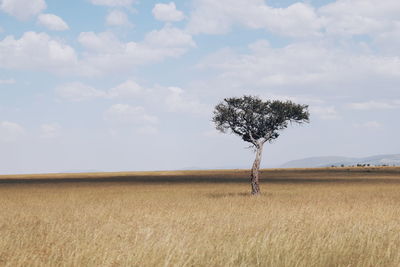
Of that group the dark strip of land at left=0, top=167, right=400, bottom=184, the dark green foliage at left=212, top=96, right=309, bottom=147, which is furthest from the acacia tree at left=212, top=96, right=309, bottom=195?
the dark strip of land at left=0, top=167, right=400, bottom=184

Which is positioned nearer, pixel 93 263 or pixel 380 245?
pixel 93 263

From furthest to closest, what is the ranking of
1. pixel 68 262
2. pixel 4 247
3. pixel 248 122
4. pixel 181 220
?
pixel 248 122
pixel 181 220
pixel 4 247
pixel 68 262

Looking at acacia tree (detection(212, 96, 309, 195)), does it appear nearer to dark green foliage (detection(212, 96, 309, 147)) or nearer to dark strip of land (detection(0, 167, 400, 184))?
dark green foliage (detection(212, 96, 309, 147))

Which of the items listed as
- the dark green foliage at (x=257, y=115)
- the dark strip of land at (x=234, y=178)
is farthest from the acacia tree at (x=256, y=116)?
the dark strip of land at (x=234, y=178)

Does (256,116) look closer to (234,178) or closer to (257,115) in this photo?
(257,115)

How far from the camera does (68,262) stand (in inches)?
311

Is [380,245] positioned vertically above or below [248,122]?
below

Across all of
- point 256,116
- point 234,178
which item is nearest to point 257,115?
point 256,116

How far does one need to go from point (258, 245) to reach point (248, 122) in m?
28.1

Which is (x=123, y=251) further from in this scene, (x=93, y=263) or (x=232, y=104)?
(x=232, y=104)

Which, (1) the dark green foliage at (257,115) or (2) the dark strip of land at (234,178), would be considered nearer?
(1) the dark green foliage at (257,115)

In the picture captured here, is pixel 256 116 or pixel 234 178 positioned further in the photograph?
pixel 234 178

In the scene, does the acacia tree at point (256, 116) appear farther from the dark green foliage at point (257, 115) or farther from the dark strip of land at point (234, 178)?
the dark strip of land at point (234, 178)

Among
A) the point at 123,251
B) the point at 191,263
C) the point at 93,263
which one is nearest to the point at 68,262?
the point at 93,263
